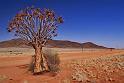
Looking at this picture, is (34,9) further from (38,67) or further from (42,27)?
(38,67)

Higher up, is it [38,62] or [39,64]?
[38,62]

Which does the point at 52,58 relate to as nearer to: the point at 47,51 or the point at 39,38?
the point at 47,51

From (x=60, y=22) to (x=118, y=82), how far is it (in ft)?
23.4

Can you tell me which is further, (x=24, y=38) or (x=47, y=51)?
(x=47, y=51)

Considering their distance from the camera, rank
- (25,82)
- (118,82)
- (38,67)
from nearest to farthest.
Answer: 1. (118,82)
2. (25,82)
3. (38,67)

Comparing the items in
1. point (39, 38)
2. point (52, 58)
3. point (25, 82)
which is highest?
point (39, 38)

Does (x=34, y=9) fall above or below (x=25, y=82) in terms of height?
above

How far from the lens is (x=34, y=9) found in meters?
17.1

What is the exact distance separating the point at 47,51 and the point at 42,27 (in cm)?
508

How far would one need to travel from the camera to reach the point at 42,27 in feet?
56.7

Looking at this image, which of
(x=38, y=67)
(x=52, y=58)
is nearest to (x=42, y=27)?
(x=38, y=67)

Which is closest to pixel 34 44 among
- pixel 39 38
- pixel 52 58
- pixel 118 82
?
pixel 39 38

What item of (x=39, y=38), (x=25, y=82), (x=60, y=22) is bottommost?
(x=25, y=82)

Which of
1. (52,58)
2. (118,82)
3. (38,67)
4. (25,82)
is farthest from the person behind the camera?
(52,58)
